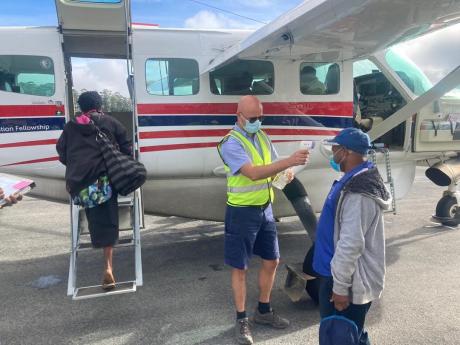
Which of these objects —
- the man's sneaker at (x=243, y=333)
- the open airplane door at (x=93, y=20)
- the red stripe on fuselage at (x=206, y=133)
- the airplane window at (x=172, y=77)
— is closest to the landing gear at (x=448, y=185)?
the red stripe on fuselage at (x=206, y=133)

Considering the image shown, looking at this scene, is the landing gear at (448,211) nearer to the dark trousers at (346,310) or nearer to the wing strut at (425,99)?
the wing strut at (425,99)

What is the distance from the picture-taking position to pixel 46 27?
4387 millimetres

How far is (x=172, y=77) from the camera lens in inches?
185

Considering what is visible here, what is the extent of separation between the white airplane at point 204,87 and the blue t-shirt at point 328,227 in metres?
1.62

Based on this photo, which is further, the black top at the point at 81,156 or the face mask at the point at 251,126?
the black top at the point at 81,156

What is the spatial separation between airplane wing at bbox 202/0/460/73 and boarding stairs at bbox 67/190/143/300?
5.86 feet

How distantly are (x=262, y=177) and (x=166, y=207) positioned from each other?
233 centimetres

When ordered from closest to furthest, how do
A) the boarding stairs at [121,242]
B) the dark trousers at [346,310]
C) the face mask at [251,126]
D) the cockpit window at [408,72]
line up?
the dark trousers at [346,310] → the face mask at [251,126] → the boarding stairs at [121,242] → the cockpit window at [408,72]

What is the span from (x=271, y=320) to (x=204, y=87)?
2.70 metres

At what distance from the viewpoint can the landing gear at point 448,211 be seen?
671 cm

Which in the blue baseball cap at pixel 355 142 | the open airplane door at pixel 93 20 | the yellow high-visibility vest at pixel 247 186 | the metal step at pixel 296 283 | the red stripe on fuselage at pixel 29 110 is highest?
the open airplane door at pixel 93 20

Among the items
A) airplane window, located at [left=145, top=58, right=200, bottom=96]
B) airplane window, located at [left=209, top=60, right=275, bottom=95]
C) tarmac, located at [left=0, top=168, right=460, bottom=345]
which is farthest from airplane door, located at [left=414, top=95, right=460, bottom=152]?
airplane window, located at [left=145, top=58, right=200, bottom=96]

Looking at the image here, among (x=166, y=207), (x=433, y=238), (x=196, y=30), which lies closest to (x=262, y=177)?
(x=166, y=207)

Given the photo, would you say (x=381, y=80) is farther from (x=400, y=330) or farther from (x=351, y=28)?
(x=400, y=330)
